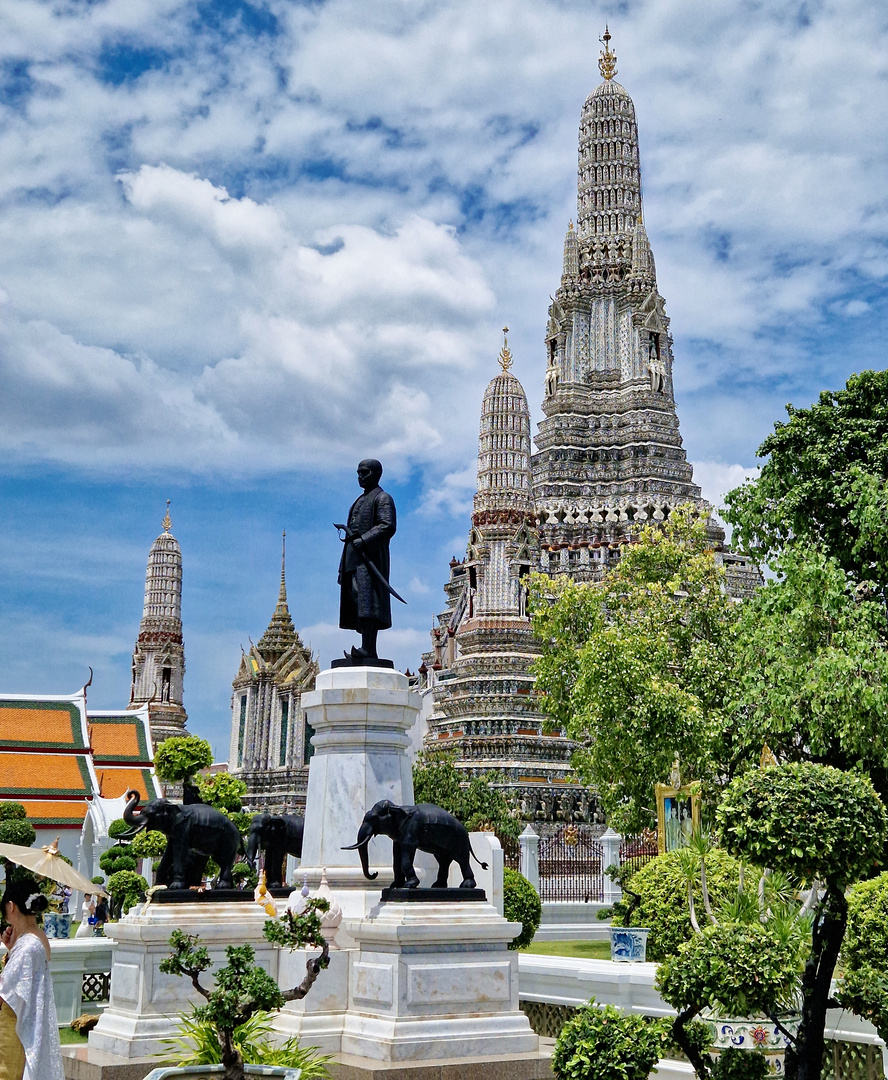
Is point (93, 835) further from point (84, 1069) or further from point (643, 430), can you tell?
point (643, 430)

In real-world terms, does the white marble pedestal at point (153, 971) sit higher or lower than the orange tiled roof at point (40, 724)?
lower

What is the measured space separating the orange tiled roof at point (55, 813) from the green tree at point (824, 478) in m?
22.1

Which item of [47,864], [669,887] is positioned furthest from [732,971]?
[669,887]

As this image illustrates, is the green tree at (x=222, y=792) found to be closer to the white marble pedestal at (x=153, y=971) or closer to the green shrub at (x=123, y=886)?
the green shrub at (x=123, y=886)

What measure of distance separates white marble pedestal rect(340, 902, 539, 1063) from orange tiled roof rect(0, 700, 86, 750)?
99.8 feet

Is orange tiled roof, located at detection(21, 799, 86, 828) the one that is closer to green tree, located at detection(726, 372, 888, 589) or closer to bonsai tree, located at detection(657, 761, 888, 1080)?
green tree, located at detection(726, 372, 888, 589)

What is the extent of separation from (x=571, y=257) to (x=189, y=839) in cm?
5441

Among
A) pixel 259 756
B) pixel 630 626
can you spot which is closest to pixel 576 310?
pixel 259 756

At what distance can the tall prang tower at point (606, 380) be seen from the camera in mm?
55719

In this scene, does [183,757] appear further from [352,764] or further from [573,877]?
[352,764]

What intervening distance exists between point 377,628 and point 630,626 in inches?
618

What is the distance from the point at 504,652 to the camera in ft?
160

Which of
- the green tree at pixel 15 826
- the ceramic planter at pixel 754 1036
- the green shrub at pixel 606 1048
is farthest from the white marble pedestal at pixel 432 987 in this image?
the green tree at pixel 15 826

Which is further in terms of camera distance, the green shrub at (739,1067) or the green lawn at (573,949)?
the green lawn at (573,949)
